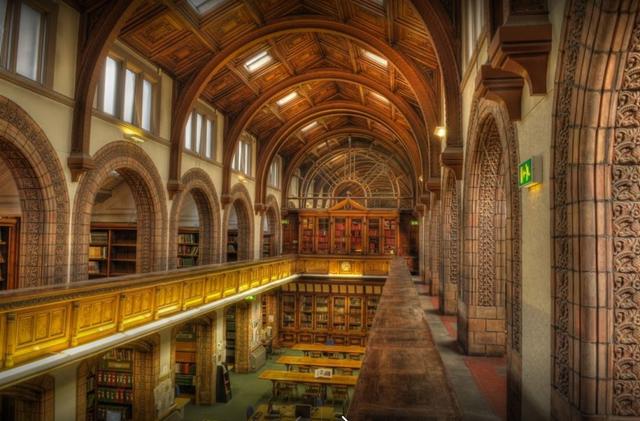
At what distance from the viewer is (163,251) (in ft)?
38.7

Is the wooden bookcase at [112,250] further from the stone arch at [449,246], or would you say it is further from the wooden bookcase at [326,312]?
the stone arch at [449,246]

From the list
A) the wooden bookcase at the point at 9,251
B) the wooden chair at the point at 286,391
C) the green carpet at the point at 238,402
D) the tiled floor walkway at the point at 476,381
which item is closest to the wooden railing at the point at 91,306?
the green carpet at the point at 238,402

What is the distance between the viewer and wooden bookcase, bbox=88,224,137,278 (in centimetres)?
1373

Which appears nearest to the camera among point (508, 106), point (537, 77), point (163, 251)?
point (537, 77)

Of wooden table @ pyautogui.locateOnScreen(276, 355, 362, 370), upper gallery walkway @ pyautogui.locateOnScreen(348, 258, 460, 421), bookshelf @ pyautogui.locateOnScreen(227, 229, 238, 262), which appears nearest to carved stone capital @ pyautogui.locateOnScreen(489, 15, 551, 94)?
upper gallery walkway @ pyautogui.locateOnScreen(348, 258, 460, 421)

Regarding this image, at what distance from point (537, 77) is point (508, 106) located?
25.2 inches

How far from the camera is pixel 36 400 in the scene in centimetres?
710

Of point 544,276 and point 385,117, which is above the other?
point 385,117

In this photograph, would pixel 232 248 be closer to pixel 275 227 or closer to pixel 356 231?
pixel 275 227

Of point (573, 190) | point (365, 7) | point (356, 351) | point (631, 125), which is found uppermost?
point (365, 7)

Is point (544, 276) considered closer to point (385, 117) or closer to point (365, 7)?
point (365, 7)

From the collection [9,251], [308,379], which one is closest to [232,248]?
[308,379]

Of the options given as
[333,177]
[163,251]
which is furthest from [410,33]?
[333,177]

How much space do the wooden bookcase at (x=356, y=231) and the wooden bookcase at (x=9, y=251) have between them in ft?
45.5
